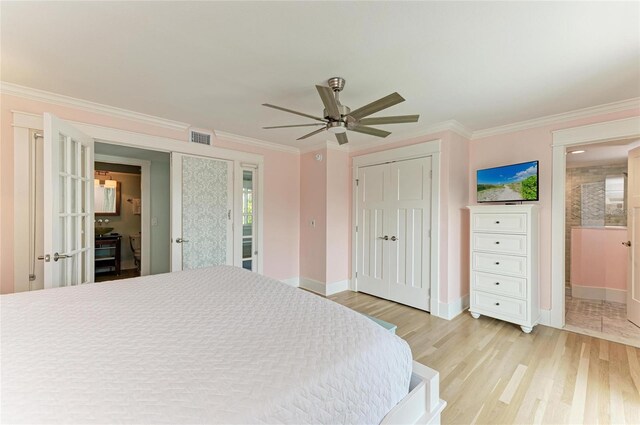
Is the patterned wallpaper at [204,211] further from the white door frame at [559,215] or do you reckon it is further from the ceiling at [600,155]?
the ceiling at [600,155]

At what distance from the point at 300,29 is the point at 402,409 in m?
1.95

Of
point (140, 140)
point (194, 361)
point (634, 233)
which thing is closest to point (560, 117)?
point (634, 233)

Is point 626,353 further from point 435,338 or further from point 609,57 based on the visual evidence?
point 609,57

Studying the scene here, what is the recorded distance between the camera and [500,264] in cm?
300

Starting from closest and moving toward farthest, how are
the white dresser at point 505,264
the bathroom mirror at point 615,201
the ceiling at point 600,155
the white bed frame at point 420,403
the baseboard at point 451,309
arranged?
the white bed frame at point 420,403
the white dresser at point 505,264
the baseboard at point 451,309
the ceiling at point 600,155
the bathroom mirror at point 615,201

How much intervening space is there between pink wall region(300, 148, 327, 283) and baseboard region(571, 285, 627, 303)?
12.0 ft

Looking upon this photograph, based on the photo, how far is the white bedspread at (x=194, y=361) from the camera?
0.77 m

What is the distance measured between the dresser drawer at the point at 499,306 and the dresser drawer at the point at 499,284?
6 centimetres

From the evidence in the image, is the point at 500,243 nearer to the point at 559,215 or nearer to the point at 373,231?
the point at 559,215

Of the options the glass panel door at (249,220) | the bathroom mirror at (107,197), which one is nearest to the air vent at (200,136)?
the glass panel door at (249,220)

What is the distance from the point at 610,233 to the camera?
373 cm

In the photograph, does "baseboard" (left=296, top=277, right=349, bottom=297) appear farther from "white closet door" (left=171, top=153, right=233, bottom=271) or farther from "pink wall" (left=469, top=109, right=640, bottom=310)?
"pink wall" (left=469, top=109, right=640, bottom=310)

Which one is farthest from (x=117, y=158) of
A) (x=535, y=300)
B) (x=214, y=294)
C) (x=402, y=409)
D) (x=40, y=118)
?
(x=535, y=300)

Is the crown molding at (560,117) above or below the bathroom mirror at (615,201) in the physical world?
above
